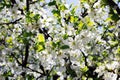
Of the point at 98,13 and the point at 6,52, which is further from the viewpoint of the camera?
the point at 6,52

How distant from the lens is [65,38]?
5.26 metres

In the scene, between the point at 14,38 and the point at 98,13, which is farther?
the point at 14,38

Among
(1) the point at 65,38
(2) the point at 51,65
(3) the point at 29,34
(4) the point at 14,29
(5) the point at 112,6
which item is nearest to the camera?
(5) the point at 112,6

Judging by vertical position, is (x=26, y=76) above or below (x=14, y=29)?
below

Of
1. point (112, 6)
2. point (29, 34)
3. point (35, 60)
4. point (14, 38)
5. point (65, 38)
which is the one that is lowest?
point (112, 6)

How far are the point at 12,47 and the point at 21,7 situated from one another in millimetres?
1452

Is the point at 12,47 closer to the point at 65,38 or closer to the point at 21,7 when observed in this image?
the point at 21,7

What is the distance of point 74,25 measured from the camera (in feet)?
18.5

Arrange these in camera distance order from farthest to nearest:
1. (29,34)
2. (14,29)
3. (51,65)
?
1. (14,29)
2. (51,65)
3. (29,34)

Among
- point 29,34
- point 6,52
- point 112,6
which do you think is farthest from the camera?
point 6,52

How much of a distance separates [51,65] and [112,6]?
2.19 m

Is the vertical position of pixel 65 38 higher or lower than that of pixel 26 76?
→ lower

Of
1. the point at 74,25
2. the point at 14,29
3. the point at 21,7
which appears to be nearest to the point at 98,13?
the point at 74,25

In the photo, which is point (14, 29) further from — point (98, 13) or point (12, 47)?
point (98, 13)
